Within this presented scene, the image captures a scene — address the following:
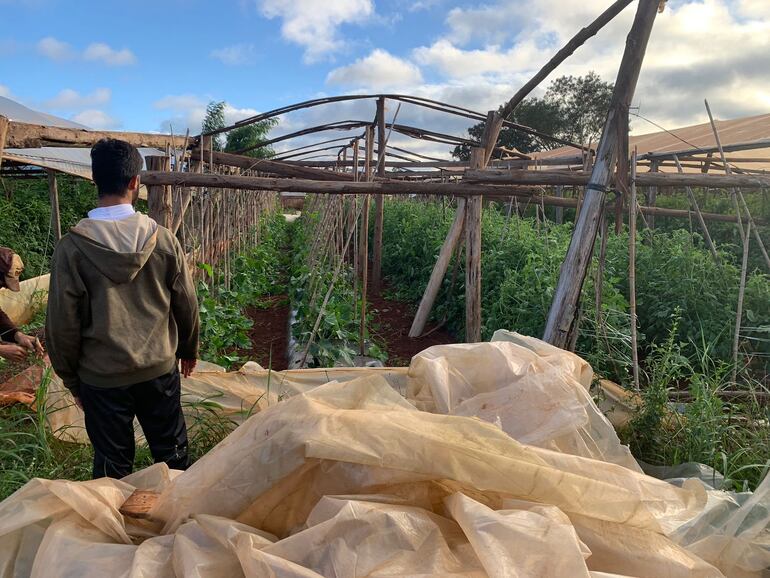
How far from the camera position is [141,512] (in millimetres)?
1600

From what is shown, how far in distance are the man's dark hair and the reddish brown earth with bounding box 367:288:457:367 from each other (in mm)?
4011

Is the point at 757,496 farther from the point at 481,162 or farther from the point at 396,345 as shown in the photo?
the point at 396,345

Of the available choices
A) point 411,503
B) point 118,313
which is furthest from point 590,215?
point 118,313

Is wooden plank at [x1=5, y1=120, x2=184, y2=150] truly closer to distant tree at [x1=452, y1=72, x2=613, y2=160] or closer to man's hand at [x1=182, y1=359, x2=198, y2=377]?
man's hand at [x1=182, y1=359, x2=198, y2=377]

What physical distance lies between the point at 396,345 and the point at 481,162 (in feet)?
8.00

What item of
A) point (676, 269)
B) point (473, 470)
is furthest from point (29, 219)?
point (473, 470)

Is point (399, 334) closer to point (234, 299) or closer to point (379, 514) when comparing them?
point (234, 299)

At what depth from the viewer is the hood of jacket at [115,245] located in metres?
2.20

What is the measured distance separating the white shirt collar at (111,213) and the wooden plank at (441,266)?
13.6 feet

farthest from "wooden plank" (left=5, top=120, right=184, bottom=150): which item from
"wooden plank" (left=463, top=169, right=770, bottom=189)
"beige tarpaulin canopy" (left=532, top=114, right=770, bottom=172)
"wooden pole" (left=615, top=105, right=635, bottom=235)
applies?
"beige tarpaulin canopy" (left=532, top=114, right=770, bottom=172)

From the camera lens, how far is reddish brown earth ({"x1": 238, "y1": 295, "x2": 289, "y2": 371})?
20.4 ft

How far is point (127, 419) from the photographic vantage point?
249 cm

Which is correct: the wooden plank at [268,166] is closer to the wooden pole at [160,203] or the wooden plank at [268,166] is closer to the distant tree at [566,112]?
the wooden pole at [160,203]

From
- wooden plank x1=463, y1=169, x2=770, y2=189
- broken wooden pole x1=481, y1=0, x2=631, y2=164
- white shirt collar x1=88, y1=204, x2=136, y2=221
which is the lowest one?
white shirt collar x1=88, y1=204, x2=136, y2=221
